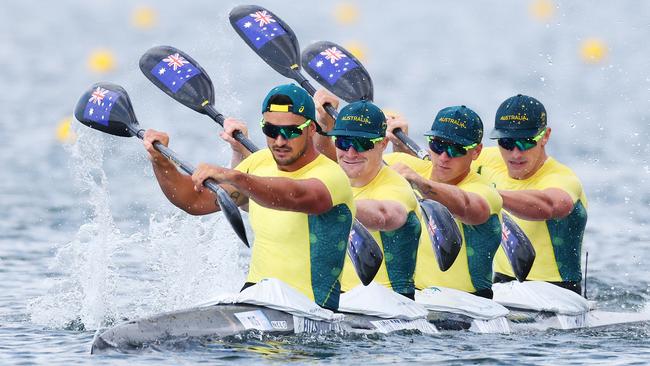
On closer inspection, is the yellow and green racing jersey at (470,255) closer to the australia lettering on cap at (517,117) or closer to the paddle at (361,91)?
the paddle at (361,91)

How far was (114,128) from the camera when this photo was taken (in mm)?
11859

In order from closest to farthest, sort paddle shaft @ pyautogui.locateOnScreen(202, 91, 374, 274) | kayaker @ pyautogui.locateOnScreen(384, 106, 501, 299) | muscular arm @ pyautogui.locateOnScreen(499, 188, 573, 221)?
paddle shaft @ pyautogui.locateOnScreen(202, 91, 374, 274) → kayaker @ pyautogui.locateOnScreen(384, 106, 501, 299) → muscular arm @ pyautogui.locateOnScreen(499, 188, 573, 221)

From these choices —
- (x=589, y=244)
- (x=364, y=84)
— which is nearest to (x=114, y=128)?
(x=364, y=84)

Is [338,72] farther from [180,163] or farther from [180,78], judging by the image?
[180,163]

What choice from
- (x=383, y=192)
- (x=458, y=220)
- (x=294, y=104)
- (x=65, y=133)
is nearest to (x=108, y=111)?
(x=294, y=104)

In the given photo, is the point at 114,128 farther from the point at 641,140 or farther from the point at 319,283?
the point at 641,140

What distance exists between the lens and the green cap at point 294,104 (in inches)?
402

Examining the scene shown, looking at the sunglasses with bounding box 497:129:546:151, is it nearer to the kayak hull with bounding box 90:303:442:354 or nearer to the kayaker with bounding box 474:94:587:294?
the kayaker with bounding box 474:94:587:294

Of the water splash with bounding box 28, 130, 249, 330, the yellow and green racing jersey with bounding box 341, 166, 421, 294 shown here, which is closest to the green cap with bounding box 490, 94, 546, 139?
the yellow and green racing jersey with bounding box 341, 166, 421, 294

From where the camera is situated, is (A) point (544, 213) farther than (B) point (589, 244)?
No

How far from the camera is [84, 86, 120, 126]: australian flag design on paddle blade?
11797mm

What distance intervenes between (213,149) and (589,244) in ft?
27.9

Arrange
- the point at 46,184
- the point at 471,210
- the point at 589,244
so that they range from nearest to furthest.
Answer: the point at 471,210
the point at 589,244
the point at 46,184

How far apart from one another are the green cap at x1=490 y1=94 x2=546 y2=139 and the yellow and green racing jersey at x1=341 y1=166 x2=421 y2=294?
1.51 metres
